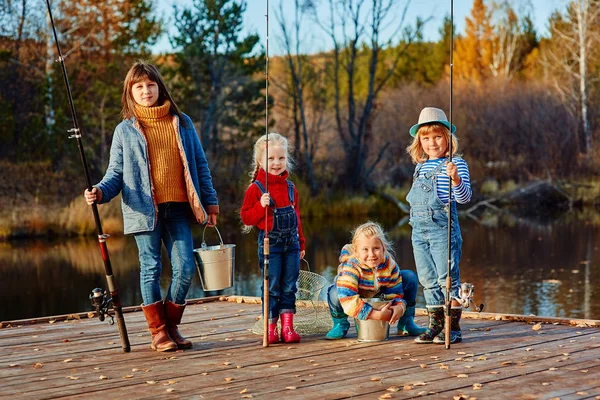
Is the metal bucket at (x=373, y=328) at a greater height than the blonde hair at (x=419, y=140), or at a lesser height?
lesser

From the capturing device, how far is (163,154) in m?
5.17

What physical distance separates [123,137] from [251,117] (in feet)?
68.8

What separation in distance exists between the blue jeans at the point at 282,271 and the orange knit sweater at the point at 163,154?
60 cm

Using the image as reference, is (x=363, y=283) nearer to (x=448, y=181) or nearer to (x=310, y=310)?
→ (x=448, y=181)

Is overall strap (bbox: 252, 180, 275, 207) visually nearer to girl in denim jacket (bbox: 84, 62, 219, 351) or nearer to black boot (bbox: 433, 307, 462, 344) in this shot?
girl in denim jacket (bbox: 84, 62, 219, 351)

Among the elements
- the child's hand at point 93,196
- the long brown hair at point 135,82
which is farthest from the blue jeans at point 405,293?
the child's hand at point 93,196

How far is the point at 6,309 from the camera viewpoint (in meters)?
11.8

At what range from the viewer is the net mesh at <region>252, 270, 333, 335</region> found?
226 inches

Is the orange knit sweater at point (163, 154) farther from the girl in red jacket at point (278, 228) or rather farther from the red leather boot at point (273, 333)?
the red leather boot at point (273, 333)

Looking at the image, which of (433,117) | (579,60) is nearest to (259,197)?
(433,117)

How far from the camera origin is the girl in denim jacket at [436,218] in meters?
5.23

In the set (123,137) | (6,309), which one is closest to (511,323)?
(123,137)

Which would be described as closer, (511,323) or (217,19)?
(511,323)

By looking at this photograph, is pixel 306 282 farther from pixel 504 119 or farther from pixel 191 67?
pixel 504 119
